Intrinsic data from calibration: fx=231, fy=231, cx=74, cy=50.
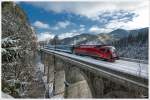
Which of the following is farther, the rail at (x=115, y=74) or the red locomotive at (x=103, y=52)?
the red locomotive at (x=103, y=52)

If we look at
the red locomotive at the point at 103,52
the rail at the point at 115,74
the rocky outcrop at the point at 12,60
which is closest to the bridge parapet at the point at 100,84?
the rail at the point at 115,74

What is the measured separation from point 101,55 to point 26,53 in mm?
4233

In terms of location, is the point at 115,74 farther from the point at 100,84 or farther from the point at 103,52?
the point at 103,52

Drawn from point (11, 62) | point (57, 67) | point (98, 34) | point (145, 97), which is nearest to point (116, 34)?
point (98, 34)

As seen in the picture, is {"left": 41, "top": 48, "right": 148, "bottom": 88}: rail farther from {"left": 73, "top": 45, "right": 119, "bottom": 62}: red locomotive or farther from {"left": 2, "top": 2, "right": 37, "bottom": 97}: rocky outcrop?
{"left": 2, "top": 2, "right": 37, "bottom": 97}: rocky outcrop

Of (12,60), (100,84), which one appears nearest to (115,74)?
(100,84)

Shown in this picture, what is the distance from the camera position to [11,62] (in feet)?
35.7

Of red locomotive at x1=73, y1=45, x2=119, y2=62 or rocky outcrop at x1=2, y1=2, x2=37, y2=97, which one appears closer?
rocky outcrop at x1=2, y1=2, x2=37, y2=97

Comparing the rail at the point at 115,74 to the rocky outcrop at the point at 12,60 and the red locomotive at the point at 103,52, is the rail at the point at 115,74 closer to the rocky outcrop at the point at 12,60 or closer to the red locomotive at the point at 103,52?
the red locomotive at the point at 103,52

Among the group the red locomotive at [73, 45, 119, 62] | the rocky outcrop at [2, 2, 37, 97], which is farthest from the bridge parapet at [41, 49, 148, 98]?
the rocky outcrop at [2, 2, 37, 97]

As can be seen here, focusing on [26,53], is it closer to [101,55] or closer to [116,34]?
[101,55]

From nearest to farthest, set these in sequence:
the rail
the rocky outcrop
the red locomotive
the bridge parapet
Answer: the rail
the bridge parapet
the rocky outcrop
the red locomotive

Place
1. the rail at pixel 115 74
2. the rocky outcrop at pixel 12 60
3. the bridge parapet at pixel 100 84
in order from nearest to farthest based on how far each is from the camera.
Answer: the rail at pixel 115 74, the bridge parapet at pixel 100 84, the rocky outcrop at pixel 12 60

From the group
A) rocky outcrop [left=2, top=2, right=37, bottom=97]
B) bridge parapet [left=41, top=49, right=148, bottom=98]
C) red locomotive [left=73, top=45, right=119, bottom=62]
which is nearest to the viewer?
bridge parapet [left=41, top=49, right=148, bottom=98]
